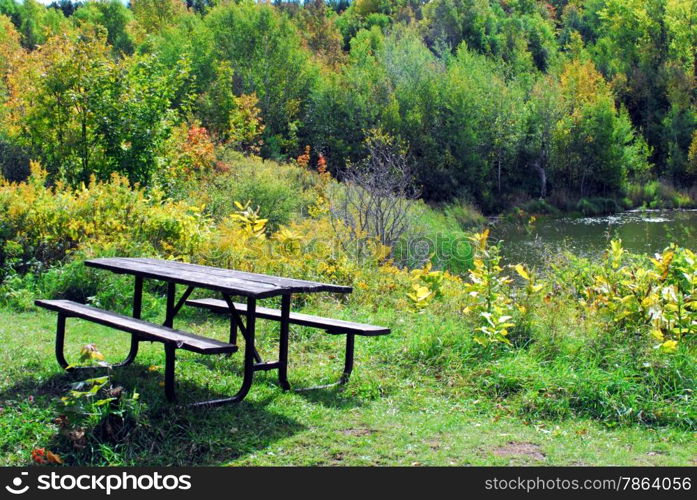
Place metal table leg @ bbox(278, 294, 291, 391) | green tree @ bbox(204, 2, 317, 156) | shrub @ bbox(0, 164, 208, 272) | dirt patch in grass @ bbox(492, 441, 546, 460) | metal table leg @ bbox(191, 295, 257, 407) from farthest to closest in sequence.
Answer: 1. green tree @ bbox(204, 2, 317, 156)
2. shrub @ bbox(0, 164, 208, 272)
3. metal table leg @ bbox(278, 294, 291, 391)
4. metal table leg @ bbox(191, 295, 257, 407)
5. dirt patch in grass @ bbox(492, 441, 546, 460)

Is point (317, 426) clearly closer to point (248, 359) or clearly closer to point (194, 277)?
point (248, 359)

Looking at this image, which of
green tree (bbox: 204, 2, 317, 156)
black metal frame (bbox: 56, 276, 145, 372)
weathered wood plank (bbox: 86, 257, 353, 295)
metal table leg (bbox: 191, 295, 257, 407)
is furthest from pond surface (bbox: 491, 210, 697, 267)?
metal table leg (bbox: 191, 295, 257, 407)

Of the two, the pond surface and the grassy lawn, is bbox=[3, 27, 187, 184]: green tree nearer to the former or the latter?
the grassy lawn

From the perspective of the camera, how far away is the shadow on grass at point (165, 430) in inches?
163

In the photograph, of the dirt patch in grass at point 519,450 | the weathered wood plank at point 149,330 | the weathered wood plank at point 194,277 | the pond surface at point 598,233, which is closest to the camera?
the dirt patch in grass at point 519,450

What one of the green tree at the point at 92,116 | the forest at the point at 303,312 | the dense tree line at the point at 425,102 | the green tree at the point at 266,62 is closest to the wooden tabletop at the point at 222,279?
the forest at the point at 303,312

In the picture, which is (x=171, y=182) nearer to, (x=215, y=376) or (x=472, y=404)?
(x=215, y=376)

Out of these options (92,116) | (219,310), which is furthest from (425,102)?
(219,310)

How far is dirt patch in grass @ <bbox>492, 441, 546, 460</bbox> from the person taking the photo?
4314 mm

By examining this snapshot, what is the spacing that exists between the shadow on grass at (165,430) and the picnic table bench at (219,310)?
159mm

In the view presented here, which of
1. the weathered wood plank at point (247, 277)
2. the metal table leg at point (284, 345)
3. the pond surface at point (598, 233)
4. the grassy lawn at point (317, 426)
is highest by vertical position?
the weathered wood plank at point (247, 277)

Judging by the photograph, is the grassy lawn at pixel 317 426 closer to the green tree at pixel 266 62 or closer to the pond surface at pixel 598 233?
the pond surface at pixel 598 233

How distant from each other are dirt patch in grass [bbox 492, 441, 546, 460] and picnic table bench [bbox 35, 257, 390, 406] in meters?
1.27
